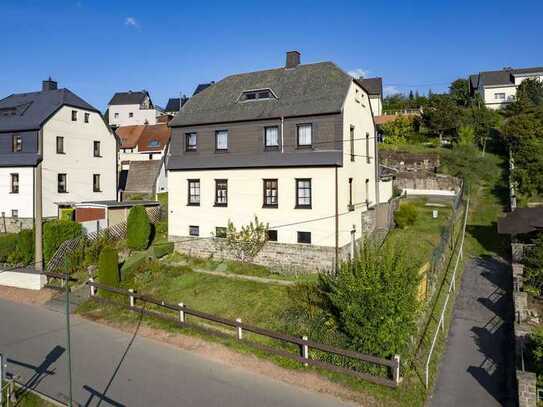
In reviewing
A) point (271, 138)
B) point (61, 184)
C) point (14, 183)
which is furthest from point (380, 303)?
point (14, 183)

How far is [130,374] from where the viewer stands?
13359 millimetres

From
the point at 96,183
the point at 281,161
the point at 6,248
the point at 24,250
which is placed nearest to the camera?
the point at 281,161

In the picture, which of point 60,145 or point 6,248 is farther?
point 60,145

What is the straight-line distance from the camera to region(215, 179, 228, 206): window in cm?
2347

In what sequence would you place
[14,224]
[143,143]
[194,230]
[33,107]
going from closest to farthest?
1. [194,230]
2. [14,224]
3. [33,107]
4. [143,143]

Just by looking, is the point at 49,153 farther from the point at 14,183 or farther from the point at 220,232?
the point at 220,232

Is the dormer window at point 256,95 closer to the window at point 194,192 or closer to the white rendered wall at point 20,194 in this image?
the window at point 194,192

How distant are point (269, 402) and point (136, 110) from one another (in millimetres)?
75072

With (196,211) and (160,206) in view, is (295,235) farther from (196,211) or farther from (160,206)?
(160,206)

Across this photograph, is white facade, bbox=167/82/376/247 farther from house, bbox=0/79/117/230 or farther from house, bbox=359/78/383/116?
house, bbox=359/78/383/116

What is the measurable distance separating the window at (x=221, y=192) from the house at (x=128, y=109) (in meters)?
57.8

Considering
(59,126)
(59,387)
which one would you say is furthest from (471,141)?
(59,387)

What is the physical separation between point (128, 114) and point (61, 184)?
161ft

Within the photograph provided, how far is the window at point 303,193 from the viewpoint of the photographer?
69.5 feet
